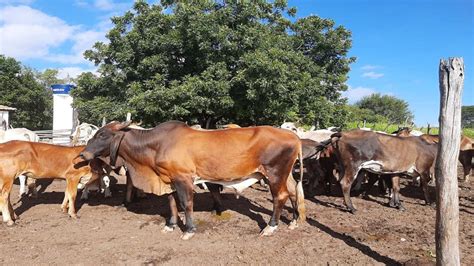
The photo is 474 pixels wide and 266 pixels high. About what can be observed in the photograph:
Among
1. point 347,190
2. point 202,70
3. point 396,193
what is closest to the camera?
point 347,190

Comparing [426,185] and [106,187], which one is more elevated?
[426,185]

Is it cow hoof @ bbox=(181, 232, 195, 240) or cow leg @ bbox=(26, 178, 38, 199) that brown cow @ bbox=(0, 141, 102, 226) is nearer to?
cow leg @ bbox=(26, 178, 38, 199)

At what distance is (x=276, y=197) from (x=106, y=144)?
3579mm

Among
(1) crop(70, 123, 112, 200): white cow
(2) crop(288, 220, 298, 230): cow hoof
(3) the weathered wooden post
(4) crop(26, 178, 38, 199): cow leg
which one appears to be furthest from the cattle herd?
(3) the weathered wooden post

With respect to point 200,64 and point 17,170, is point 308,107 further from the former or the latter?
point 17,170

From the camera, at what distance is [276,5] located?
62.3 ft

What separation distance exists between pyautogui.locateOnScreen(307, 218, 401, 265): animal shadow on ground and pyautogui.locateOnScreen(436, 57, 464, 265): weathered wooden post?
102 cm

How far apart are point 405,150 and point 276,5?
39.6 ft

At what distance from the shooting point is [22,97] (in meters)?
37.4

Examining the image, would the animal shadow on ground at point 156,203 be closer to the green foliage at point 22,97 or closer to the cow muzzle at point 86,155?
the cow muzzle at point 86,155

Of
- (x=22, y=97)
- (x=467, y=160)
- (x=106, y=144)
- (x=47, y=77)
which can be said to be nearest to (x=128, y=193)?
(x=106, y=144)

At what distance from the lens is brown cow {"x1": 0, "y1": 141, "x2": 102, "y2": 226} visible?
742 centimetres

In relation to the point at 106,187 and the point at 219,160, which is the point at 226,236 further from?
the point at 106,187

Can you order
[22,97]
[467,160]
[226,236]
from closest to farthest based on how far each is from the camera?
1. [226,236]
2. [467,160]
3. [22,97]
